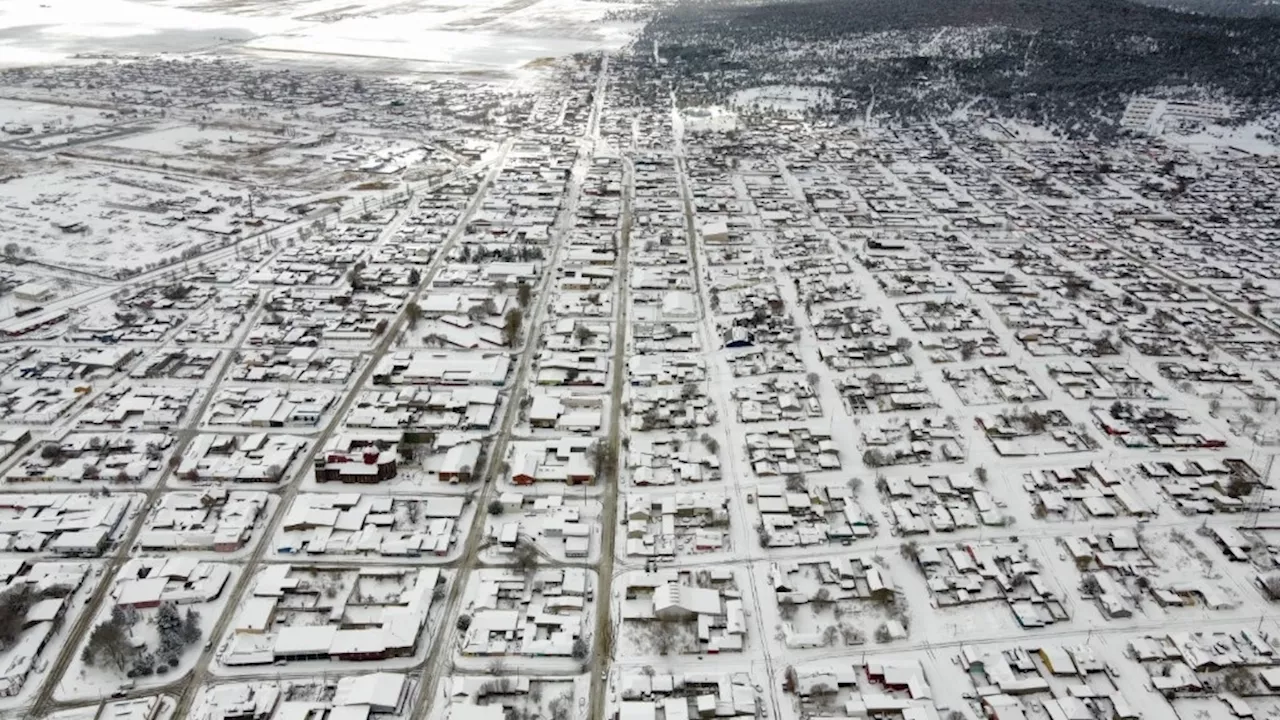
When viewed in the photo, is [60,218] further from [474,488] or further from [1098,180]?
[1098,180]

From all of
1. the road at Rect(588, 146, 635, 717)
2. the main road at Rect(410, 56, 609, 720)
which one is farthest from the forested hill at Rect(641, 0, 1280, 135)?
the road at Rect(588, 146, 635, 717)

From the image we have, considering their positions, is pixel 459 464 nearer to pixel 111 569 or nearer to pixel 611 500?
pixel 611 500

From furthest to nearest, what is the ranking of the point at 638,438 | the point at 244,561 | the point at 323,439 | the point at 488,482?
the point at 638,438
the point at 323,439
the point at 488,482
the point at 244,561

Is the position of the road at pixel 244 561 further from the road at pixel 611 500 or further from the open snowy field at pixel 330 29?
the open snowy field at pixel 330 29

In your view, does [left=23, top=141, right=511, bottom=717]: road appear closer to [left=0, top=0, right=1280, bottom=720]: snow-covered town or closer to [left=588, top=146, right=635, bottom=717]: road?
[left=0, top=0, right=1280, bottom=720]: snow-covered town

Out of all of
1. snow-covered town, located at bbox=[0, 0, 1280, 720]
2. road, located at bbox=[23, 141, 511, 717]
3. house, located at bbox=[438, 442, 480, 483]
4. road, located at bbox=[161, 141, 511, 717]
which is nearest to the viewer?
road, located at bbox=[23, 141, 511, 717]

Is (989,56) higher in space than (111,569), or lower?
higher

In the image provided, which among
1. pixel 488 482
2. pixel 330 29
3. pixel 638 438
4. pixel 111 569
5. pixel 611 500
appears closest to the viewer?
pixel 111 569

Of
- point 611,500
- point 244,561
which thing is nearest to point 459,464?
point 611,500
